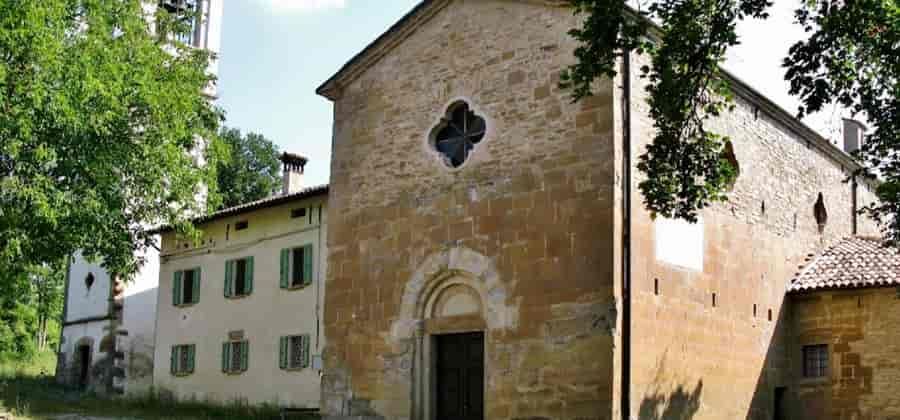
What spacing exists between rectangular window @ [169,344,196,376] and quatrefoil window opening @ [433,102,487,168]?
1153 centimetres

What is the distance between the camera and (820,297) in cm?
1739

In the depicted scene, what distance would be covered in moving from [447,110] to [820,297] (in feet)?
23.7

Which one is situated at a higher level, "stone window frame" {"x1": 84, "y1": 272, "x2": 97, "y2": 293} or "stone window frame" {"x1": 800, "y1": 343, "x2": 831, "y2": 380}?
"stone window frame" {"x1": 84, "y1": 272, "x2": 97, "y2": 293}

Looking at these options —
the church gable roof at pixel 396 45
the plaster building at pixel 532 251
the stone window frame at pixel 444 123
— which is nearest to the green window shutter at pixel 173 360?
the plaster building at pixel 532 251

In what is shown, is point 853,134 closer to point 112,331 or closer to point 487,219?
point 487,219

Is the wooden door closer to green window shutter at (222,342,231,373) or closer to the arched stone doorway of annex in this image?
the arched stone doorway of annex

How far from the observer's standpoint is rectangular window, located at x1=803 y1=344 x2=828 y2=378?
674 inches

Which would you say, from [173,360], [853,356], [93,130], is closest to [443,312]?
[853,356]

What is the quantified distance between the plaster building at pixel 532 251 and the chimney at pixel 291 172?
9.50m

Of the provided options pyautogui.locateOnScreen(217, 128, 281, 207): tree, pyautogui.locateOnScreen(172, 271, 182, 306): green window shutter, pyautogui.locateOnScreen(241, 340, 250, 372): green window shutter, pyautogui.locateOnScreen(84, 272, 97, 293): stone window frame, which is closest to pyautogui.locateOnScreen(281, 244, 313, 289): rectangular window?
pyautogui.locateOnScreen(241, 340, 250, 372): green window shutter

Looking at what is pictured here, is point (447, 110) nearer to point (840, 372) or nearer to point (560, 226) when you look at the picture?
point (560, 226)

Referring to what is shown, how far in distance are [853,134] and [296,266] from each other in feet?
43.3

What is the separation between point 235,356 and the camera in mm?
23625

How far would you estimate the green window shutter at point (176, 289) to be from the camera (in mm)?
25666
